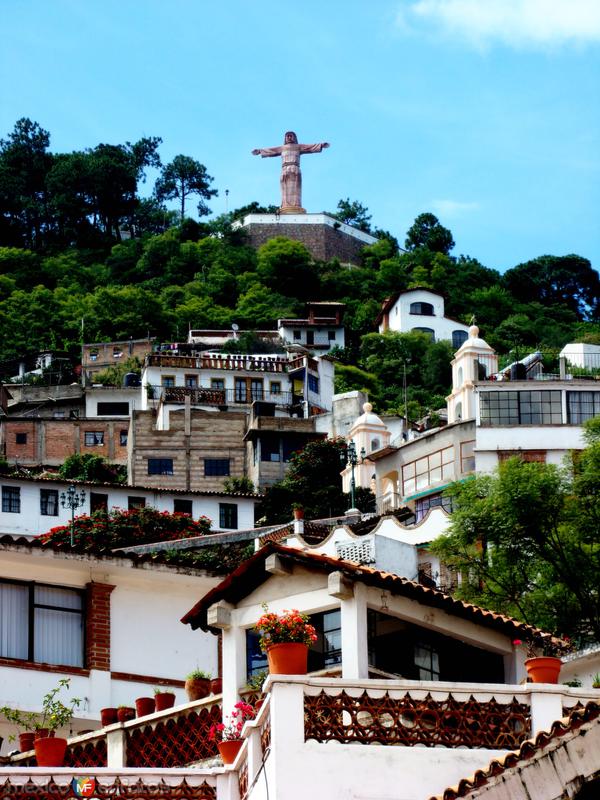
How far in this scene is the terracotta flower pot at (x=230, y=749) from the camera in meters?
18.1

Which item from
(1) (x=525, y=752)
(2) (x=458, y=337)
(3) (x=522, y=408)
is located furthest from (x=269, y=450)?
(1) (x=525, y=752)

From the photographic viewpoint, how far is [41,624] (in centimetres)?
2598

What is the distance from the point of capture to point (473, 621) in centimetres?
2075

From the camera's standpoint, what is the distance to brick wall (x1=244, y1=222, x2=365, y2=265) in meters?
158

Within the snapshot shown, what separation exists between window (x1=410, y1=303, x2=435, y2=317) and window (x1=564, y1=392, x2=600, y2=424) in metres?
62.2

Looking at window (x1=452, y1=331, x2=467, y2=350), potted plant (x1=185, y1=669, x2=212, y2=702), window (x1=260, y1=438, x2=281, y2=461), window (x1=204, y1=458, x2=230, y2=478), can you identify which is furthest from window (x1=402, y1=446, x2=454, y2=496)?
window (x1=452, y1=331, x2=467, y2=350)

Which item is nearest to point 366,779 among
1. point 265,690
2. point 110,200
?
point 265,690

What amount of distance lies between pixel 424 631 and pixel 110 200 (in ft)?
523

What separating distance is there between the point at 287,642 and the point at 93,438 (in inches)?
3006

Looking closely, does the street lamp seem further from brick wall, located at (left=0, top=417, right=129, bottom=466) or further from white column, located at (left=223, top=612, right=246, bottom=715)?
white column, located at (left=223, top=612, right=246, bottom=715)

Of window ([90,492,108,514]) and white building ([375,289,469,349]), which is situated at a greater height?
white building ([375,289,469,349])

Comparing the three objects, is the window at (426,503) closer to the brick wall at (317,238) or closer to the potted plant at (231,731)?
the potted plant at (231,731)

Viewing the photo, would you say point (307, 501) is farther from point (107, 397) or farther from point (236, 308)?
point (236, 308)

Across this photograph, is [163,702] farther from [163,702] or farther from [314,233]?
[314,233]
